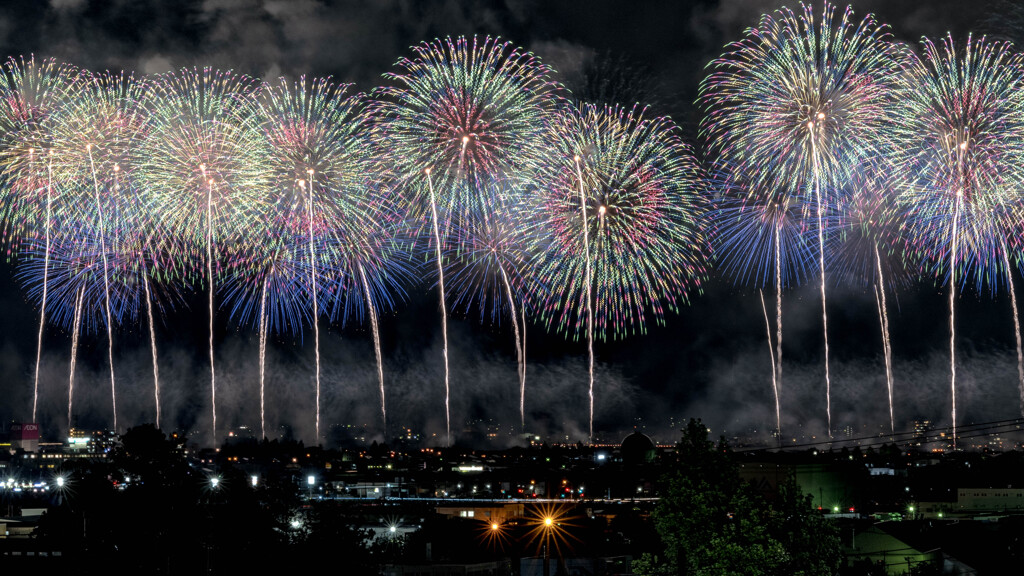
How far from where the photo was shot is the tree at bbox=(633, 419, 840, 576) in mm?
25719

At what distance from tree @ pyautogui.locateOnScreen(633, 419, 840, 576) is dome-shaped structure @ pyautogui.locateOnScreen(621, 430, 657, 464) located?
6516 centimetres

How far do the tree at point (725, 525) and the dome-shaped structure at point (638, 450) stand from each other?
65.2 meters

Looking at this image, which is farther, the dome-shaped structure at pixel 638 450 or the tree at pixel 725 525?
the dome-shaped structure at pixel 638 450

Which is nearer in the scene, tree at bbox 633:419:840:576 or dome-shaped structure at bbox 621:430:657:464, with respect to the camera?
tree at bbox 633:419:840:576

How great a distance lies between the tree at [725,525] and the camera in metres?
25.7

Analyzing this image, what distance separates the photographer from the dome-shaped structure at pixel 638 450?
9369cm

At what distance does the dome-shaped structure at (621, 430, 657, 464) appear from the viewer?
93688 millimetres

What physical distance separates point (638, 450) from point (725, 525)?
224 ft

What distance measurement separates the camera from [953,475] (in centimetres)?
10569

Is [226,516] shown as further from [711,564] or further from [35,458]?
[35,458]

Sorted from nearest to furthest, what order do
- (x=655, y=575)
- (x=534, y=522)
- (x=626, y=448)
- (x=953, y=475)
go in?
(x=655, y=575), (x=534, y=522), (x=626, y=448), (x=953, y=475)

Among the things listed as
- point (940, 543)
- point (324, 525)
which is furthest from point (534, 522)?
point (940, 543)

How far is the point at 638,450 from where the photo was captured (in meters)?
93.8

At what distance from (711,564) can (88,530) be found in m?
30.9
